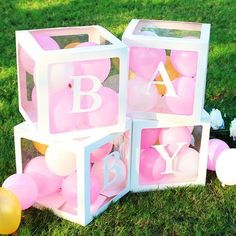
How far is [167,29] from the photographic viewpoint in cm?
262

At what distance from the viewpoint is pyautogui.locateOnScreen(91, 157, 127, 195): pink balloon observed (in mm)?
2490

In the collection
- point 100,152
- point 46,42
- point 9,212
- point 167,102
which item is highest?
point 46,42

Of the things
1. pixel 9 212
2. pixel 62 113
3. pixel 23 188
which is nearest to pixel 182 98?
pixel 62 113

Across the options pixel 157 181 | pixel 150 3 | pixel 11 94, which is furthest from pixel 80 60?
pixel 150 3

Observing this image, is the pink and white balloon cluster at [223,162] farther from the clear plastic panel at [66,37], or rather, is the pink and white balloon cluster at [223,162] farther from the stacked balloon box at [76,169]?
the clear plastic panel at [66,37]

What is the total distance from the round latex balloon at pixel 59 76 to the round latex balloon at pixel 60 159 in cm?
23

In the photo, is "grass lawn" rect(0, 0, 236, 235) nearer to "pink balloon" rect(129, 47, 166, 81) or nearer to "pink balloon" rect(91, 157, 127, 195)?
"pink balloon" rect(91, 157, 127, 195)

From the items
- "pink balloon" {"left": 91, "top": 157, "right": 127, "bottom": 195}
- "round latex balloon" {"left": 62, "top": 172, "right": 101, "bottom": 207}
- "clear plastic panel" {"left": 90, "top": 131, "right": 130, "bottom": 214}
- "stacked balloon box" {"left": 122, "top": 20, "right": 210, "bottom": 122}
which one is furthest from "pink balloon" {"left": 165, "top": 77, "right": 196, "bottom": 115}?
"round latex balloon" {"left": 62, "top": 172, "right": 101, "bottom": 207}

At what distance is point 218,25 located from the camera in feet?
15.6

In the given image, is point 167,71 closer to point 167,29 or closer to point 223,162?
point 167,29

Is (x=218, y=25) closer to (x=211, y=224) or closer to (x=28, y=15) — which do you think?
(x=28, y=15)

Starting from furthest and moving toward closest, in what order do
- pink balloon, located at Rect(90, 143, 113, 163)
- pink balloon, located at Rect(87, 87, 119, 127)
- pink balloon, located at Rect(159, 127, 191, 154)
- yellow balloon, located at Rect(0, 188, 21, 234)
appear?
pink balloon, located at Rect(159, 127, 191, 154), pink balloon, located at Rect(90, 143, 113, 163), pink balloon, located at Rect(87, 87, 119, 127), yellow balloon, located at Rect(0, 188, 21, 234)

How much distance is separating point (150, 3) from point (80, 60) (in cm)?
302

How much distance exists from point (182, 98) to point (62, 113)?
0.54 m
